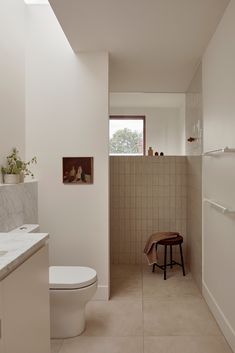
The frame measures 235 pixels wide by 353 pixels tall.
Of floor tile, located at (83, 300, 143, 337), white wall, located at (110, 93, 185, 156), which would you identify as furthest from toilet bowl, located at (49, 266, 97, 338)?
white wall, located at (110, 93, 185, 156)

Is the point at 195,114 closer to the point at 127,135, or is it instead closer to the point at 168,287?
the point at 127,135

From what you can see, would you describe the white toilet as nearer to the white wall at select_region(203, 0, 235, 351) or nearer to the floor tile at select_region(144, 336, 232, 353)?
the floor tile at select_region(144, 336, 232, 353)

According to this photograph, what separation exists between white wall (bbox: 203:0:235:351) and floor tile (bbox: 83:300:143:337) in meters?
0.67

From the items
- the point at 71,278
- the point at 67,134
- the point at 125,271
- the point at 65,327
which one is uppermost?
the point at 67,134

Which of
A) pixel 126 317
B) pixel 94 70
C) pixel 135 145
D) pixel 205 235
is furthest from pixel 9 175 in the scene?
pixel 135 145

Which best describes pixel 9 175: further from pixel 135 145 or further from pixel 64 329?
pixel 135 145

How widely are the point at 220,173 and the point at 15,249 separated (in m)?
1.69

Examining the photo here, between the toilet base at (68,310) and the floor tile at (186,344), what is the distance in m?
0.54

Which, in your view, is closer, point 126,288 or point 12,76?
point 12,76

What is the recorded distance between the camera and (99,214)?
3.03 meters

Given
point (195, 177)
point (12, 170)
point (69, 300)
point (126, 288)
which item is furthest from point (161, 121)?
point (69, 300)

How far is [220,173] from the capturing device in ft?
7.96

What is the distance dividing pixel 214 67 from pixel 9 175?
1.95 metres

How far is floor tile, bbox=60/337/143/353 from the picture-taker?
2158 mm
